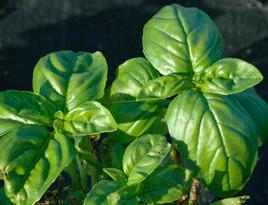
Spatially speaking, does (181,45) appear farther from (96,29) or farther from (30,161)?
(96,29)

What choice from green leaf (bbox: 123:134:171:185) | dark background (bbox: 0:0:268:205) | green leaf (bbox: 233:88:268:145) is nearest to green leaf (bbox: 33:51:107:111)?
green leaf (bbox: 123:134:171:185)

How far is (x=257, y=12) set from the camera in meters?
2.30

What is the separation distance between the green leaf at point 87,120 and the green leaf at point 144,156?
6 cm

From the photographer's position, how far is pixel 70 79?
3.26 feet

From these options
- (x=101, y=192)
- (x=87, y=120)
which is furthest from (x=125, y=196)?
(x=87, y=120)

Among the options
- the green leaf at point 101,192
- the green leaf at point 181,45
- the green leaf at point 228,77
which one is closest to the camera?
the green leaf at point 101,192

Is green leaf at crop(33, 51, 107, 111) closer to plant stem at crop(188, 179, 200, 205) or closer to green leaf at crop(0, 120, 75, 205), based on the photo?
green leaf at crop(0, 120, 75, 205)

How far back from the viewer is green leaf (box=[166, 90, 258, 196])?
88 centimetres

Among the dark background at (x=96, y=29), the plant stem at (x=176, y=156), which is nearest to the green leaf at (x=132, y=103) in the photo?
the plant stem at (x=176, y=156)

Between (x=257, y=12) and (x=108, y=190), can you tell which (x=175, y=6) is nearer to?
(x=108, y=190)

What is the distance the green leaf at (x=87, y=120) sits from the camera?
0.87m

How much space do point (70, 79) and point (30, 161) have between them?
0.21 m

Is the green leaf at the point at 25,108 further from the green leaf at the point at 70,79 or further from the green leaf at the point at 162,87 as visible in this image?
the green leaf at the point at 162,87

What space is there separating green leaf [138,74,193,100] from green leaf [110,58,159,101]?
0.17ft
